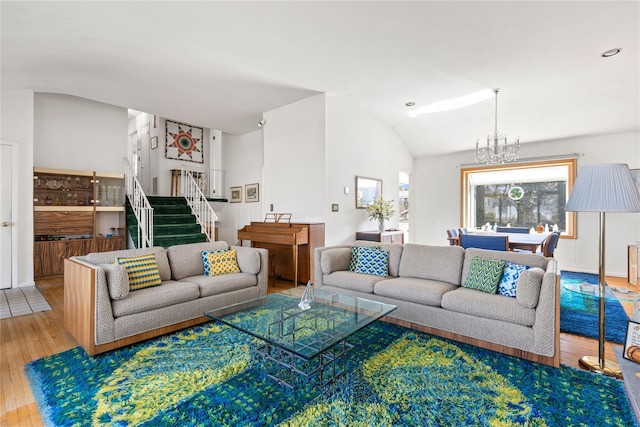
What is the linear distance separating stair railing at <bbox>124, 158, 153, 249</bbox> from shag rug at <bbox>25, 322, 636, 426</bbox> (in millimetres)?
2985

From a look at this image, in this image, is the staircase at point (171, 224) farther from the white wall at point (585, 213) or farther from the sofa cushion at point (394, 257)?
the white wall at point (585, 213)

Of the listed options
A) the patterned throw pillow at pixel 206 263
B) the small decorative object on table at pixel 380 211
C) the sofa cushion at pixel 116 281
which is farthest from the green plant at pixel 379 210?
the sofa cushion at pixel 116 281

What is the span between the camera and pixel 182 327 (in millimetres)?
2957

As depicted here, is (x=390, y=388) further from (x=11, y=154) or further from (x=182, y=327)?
(x=11, y=154)

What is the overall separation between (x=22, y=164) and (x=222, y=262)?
12.3 feet

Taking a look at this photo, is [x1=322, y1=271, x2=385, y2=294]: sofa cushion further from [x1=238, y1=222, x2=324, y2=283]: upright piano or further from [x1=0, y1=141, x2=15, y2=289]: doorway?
[x1=0, y1=141, x2=15, y2=289]: doorway

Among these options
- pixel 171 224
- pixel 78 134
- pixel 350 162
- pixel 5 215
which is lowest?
pixel 171 224

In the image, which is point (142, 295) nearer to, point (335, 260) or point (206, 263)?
Result: point (206, 263)

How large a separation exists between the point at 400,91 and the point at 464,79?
2.89 feet

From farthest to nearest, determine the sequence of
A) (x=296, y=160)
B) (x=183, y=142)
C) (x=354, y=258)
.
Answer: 1. (x=183, y=142)
2. (x=296, y=160)
3. (x=354, y=258)

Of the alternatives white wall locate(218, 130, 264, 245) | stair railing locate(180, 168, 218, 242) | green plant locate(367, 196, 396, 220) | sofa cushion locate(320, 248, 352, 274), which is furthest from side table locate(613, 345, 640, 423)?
white wall locate(218, 130, 264, 245)

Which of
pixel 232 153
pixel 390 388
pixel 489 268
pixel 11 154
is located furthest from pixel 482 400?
pixel 232 153

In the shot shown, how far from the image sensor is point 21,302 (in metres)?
3.90

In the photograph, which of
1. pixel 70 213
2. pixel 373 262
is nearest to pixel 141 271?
pixel 373 262
